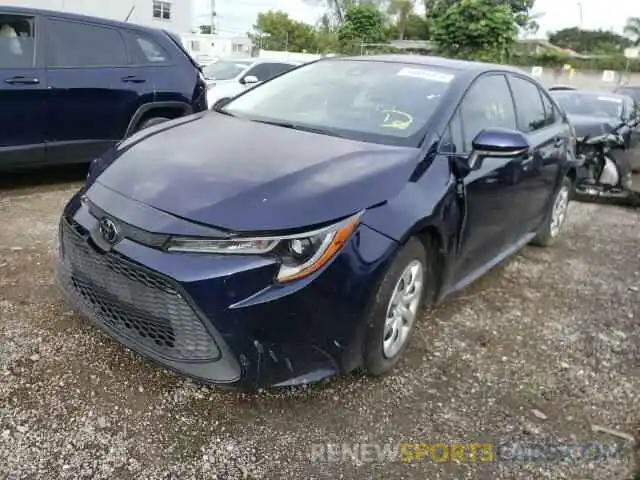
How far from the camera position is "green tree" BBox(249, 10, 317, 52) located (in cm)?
5279

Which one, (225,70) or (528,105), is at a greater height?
(225,70)

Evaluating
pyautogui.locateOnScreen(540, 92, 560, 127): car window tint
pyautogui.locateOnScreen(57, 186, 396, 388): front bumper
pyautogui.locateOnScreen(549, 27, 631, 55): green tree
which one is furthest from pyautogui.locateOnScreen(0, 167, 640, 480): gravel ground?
pyautogui.locateOnScreen(549, 27, 631, 55): green tree

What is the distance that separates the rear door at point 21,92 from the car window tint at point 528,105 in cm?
396

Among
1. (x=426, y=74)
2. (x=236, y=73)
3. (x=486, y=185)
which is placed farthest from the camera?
(x=236, y=73)

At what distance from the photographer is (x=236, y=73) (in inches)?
492

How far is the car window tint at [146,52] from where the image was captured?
19.7 ft

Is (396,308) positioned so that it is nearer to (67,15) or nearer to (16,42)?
(16,42)

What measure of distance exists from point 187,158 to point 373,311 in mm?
1086

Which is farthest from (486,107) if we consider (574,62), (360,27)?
(574,62)

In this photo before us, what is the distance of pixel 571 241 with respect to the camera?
5613 millimetres

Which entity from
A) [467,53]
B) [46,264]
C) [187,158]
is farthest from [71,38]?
[467,53]

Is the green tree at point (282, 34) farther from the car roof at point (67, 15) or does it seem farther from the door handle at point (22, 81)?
the door handle at point (22, 81)

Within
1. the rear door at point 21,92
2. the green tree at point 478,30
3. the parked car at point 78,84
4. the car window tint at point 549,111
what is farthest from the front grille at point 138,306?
the green tree at point 478,30

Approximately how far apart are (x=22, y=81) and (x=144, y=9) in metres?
28.2
